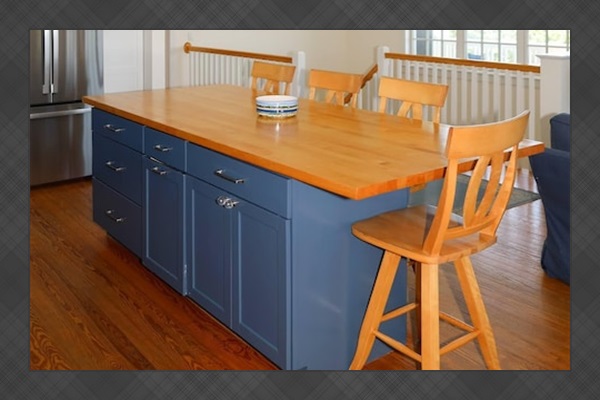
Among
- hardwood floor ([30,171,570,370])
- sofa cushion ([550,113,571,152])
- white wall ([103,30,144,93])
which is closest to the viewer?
hardwood floor ([30,171,570,370])

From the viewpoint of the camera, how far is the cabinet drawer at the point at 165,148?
3.06 m

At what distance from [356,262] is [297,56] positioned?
12.1ft

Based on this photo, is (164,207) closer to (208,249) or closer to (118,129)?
(208,249)

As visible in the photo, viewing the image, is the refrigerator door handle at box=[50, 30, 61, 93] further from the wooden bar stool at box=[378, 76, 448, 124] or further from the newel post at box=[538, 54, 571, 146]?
the newel post at box=[538, 54, 571, 146]

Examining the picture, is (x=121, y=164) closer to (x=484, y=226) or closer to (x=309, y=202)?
(x=309, y=202)

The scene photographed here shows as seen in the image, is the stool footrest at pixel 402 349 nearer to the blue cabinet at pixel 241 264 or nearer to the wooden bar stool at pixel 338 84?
the blue cabinet at pixel 241 264

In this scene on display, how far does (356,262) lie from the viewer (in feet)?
8.48

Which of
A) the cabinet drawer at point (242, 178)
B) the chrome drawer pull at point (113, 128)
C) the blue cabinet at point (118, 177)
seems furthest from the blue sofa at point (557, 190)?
the chrome drawer pull at point (113, 128)

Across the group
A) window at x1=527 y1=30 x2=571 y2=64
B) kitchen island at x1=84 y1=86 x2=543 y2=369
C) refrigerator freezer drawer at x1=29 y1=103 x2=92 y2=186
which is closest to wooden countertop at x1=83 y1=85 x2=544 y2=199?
kitchen island at x1=84 y1=86 x2=543 y2=369

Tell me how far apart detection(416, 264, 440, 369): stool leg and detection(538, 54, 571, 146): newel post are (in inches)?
123

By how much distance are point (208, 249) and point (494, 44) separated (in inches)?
194

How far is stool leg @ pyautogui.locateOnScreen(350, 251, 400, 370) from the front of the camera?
2467mm

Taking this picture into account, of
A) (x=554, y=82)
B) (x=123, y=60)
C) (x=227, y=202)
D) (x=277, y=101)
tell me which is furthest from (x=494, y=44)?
(x=227, y=202)

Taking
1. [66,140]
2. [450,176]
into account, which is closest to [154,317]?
[450,176]
